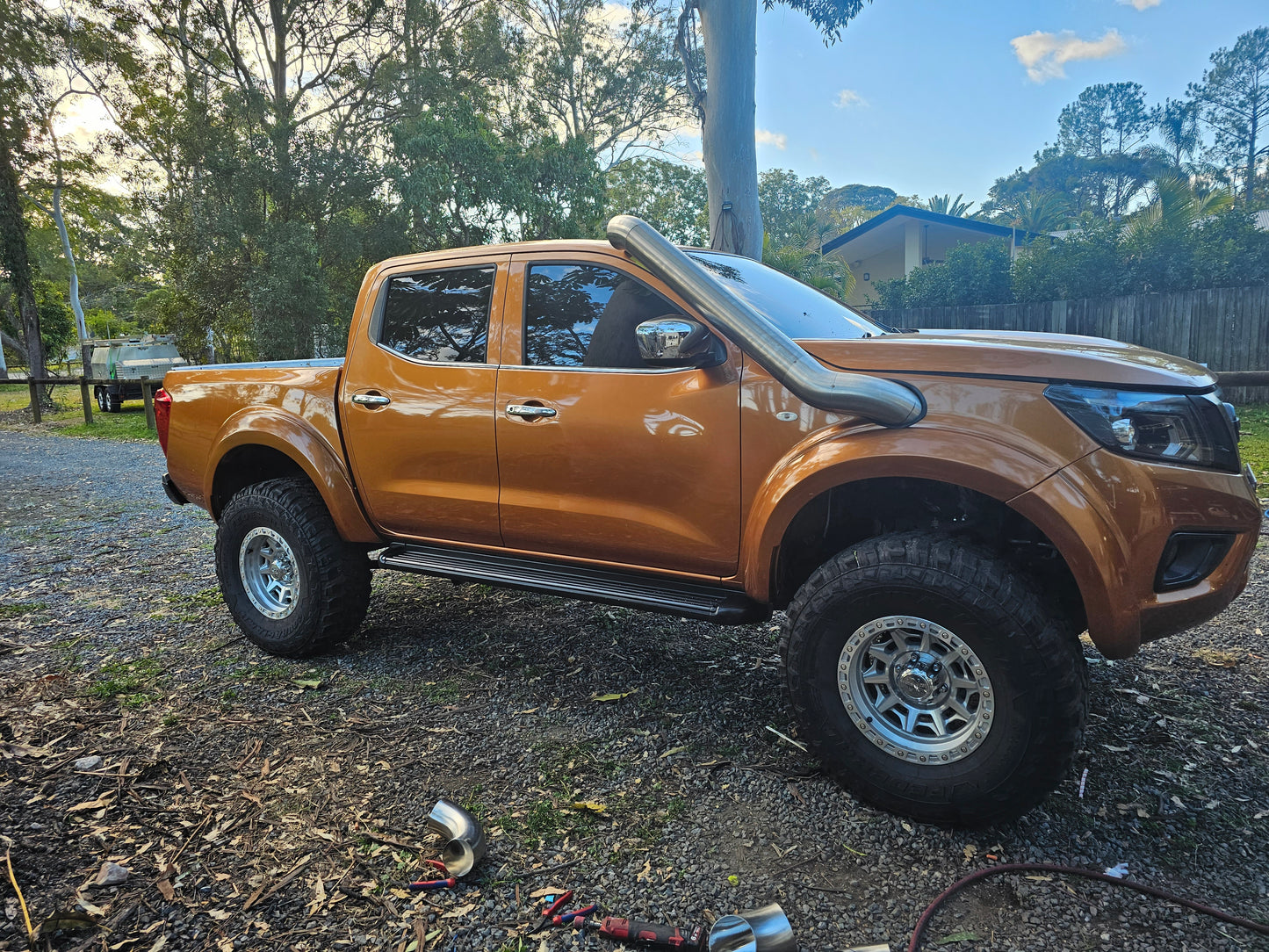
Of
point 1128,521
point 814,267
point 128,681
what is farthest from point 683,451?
point 814,267

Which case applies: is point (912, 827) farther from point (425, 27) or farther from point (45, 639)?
point (425, 27)

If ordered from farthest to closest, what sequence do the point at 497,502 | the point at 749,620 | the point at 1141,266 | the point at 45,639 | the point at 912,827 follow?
the point at 1141,266 → the point at 45,639 → the point at 497,502 → the point at 749,620 → the point at 912,827

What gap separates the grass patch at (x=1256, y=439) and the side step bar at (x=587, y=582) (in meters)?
5.28

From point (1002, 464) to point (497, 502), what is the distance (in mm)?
2085

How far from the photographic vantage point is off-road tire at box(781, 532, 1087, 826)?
2479 mm

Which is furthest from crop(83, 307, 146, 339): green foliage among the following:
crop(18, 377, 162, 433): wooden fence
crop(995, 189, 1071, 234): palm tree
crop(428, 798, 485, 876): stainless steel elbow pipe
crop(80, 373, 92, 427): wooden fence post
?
crop(428, 798, 485, 876): stainless steel elbow pipe

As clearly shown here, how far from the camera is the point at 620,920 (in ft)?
7.36

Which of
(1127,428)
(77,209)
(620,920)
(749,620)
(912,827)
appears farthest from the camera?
(77,209)

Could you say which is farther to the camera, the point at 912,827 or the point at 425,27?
the point at 425,27

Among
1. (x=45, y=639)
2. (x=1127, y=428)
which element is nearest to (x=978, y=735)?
(x=1127, y=428)

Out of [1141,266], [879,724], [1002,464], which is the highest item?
[1141,266]

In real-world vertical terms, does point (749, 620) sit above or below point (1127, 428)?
below

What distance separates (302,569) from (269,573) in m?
0.41

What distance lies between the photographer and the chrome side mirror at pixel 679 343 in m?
2.81
